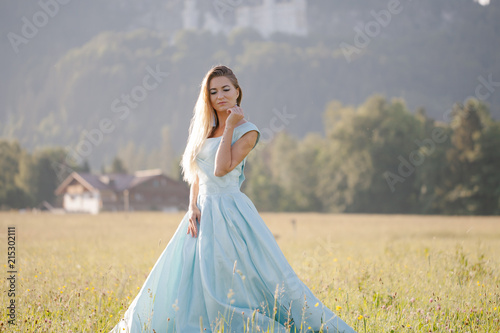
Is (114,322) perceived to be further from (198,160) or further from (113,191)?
(113,191)

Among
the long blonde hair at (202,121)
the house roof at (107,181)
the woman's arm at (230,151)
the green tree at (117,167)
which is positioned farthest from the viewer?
the green tree at (117,167)

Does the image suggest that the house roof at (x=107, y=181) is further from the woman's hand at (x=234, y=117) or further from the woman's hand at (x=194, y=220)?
the woman's hand at (x=234, y=117)

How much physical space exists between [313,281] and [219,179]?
2747 millimetres

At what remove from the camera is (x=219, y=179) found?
4.10 metres

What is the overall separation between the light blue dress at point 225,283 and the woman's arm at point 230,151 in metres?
0.08

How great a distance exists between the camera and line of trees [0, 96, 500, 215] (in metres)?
49.4

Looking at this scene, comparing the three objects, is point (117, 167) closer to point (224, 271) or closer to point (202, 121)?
point (202, 121)

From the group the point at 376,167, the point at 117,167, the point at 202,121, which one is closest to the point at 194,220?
the point at 202,121

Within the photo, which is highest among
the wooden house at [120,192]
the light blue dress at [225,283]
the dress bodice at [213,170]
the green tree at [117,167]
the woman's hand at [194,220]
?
the green tree at [117,167]

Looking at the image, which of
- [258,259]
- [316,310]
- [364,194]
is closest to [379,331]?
[316,310]

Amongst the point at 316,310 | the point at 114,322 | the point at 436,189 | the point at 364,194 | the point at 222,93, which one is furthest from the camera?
the point at 364,194

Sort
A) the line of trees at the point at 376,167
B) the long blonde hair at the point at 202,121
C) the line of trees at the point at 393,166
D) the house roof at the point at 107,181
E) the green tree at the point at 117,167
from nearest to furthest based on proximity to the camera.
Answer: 1. the long blonde hair at the point at 202,121
2. the line of trees at the point at 393,166
3. the line of trees at the point at 376,167
4. the house roof at the point at 107,181
5. the green tree at the point at 117,167

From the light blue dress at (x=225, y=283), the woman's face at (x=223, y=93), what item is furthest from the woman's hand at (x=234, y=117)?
the woman's face at (x=223, y=93)

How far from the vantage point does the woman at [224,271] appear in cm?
376
